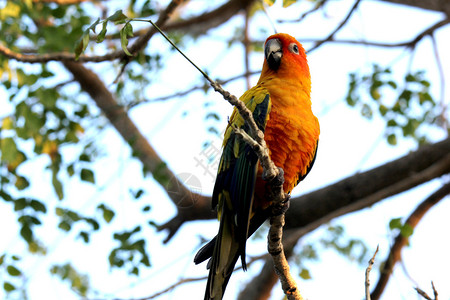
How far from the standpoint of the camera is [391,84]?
15.9 feet

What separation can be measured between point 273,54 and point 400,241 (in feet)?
7.20

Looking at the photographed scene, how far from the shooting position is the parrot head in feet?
11.3

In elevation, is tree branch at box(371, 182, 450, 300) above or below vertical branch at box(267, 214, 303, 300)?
above

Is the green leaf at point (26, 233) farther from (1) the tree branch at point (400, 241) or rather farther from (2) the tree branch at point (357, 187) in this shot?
(1) the tree branch at point (400, 241)

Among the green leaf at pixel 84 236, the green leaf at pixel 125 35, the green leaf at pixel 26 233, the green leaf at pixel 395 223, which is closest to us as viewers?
the green leaf at pixel 125 35

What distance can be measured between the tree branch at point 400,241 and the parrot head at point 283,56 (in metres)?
1.73

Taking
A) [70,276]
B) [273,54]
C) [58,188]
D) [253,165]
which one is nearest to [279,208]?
[253,165]

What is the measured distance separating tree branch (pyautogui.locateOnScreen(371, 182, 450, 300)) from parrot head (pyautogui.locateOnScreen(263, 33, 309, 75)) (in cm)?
173

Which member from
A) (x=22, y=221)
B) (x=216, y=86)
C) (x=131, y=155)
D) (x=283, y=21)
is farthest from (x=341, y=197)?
(x=216, y=86)

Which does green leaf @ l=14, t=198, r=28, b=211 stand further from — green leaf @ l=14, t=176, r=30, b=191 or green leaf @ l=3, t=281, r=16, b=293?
green leaf @ l=3, t=281, r=16, b=293

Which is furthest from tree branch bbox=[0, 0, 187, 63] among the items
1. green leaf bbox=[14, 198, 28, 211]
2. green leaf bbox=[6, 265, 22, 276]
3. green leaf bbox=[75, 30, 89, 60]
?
green leaf bbox=[6, 265, 22, 276]

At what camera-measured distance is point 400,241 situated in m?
4.50

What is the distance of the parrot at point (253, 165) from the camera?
9.00ft

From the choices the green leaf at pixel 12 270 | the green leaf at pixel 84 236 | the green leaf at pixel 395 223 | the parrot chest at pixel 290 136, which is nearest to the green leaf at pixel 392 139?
the green leaf at pixel 395 223
